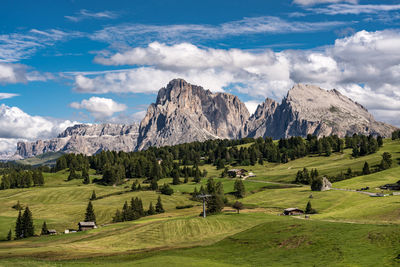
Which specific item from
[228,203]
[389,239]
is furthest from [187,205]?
[389,239]

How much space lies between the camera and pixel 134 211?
448 feet

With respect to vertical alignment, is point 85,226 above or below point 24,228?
below

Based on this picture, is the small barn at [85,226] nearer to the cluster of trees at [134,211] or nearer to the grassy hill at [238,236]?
the grassy hill at [238,236]

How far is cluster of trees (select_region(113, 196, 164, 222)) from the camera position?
13150 centimetres

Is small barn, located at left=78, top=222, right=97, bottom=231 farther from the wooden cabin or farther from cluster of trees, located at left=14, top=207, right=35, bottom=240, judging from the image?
the wooden cabin

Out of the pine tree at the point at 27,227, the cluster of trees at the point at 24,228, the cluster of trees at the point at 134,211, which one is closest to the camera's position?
the cluster of trees at the point at 24,228

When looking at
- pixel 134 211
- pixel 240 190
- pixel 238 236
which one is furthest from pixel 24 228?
pixel 240 190

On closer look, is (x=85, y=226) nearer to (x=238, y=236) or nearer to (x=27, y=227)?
(x=27, y=227)

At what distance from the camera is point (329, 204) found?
401 ft

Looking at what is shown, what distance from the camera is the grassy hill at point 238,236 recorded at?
174 ft

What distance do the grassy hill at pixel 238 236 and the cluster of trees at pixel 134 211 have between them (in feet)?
13.5

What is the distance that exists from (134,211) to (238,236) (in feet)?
226

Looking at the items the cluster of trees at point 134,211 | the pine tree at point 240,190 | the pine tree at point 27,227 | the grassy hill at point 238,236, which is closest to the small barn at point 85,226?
the grassy hill at point 238,236

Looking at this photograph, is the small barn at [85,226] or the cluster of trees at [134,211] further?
the cluster of trees at [134,211]
